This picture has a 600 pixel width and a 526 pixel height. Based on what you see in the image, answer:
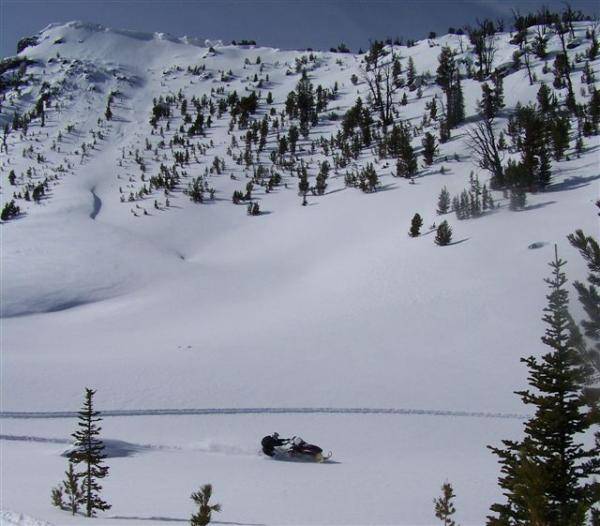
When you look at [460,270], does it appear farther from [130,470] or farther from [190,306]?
[130,470]

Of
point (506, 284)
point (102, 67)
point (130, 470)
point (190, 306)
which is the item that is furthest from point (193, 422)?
point (102, 67)

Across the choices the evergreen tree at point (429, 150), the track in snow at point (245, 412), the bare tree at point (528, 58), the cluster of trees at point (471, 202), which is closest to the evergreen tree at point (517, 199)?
the cluster of trees at point (471, 202)

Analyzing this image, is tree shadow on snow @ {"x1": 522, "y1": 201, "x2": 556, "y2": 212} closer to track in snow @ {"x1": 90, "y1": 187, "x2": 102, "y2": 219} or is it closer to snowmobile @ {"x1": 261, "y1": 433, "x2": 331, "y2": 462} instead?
snowmobile @ {"x1": 261, "y1": 433, "x2": 331, "y2": 462}

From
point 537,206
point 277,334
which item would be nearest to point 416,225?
point 537,206

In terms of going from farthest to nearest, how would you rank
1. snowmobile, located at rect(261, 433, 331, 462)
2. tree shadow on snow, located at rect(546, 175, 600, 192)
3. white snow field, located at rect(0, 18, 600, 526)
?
tree shadow on snow, located at rect(546, 175, 600, 192) < snowmobile, located at rect(261, 433, 331, 462) < white snow field, located at rect(0, 18, 600, 526)

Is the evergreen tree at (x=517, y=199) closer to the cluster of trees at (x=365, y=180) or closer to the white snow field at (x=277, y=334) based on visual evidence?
the white snow field at (x=277, y=334)

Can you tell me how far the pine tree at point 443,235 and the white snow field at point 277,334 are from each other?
0.41m

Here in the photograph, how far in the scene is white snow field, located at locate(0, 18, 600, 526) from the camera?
30.1 feet

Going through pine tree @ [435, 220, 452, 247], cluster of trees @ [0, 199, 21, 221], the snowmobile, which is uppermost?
cluster of trees @ [0, 199, 21, 221]

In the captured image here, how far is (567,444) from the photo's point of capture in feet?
16.8

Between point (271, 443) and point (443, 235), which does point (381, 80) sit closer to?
point (443, 235)

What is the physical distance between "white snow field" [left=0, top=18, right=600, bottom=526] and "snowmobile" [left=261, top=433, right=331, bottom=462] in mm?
293

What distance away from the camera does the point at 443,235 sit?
2073cm

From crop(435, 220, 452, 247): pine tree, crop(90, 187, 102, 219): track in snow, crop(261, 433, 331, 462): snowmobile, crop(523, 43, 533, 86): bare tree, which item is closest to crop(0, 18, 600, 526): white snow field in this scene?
crop(90, 187, 102, 219): track in snow
